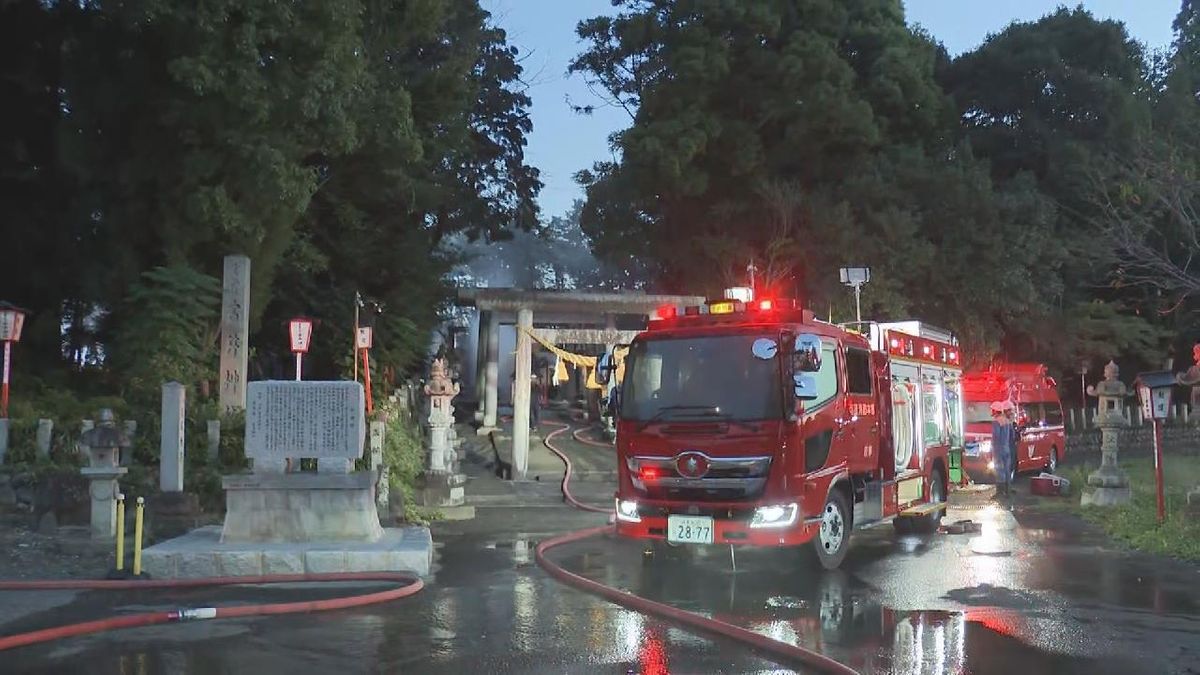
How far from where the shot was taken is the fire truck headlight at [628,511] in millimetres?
9719

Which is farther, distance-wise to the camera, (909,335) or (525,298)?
(525,298)

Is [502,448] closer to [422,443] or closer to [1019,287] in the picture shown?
[422,443]

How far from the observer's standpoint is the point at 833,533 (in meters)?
10.1

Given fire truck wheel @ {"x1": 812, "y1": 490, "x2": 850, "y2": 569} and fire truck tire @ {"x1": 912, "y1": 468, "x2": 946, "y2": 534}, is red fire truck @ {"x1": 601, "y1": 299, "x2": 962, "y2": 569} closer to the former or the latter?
fire truck wheel @ {"x1": 812, "y1": 490, "x2": 850, "y2": 569}

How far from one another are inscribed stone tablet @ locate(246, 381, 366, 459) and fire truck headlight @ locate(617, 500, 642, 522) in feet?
8.95

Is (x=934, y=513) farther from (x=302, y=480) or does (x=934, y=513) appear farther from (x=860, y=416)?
Result: (x=302, y=480)

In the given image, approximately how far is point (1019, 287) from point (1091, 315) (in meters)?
5.64

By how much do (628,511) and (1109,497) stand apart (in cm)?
970

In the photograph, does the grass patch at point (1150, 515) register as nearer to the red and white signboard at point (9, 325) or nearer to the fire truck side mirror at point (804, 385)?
the fire truck side mirror at point (804, 385)

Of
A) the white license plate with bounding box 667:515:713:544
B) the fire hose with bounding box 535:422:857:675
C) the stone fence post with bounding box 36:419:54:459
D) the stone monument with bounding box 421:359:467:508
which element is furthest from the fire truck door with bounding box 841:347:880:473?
the stone fence post with bounding box 36:419:54:459

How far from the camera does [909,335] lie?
41.7 ft

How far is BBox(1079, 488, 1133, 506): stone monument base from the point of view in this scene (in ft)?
50.6

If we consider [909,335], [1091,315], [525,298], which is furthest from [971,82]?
[909,335]

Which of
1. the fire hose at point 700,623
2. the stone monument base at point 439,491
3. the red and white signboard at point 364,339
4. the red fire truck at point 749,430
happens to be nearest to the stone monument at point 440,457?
the stone monument base at point 439,491
